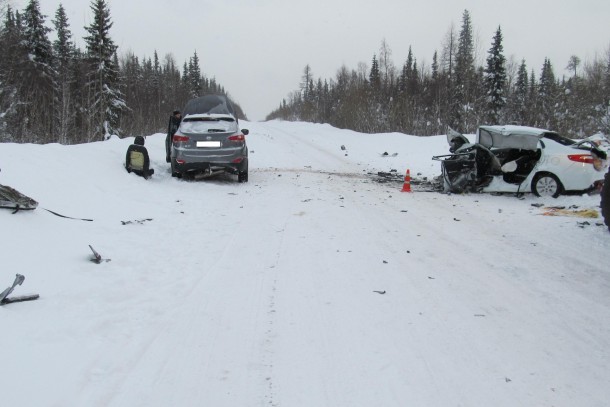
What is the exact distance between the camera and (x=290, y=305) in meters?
4.38

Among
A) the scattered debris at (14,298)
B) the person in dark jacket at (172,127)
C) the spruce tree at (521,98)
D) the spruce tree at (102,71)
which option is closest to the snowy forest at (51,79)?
the spruce tree at (102,71)

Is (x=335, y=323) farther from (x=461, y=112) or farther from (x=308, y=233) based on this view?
(x=461, y=112)

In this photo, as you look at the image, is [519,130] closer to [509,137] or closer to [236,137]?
[509,137]

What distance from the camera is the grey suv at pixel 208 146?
11672 mm

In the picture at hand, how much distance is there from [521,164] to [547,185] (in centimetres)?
81

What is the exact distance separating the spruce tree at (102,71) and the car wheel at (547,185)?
31.6 m

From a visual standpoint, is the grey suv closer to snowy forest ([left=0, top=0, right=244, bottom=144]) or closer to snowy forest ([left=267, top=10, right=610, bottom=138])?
snowy forest ([left=0, top=0, right=244, bottom=144])

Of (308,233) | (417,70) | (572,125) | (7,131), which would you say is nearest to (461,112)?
(572,125)

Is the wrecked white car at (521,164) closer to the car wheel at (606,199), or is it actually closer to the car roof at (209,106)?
the car wheel at (606,199)

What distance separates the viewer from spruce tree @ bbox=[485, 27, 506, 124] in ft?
141

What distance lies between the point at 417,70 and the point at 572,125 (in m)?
32.0

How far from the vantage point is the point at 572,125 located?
5112 centimetres

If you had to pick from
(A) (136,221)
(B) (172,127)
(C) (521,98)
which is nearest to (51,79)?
(B) (172,127)

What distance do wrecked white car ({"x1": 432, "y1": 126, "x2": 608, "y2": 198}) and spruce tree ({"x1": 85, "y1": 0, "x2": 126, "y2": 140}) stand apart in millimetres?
29944
